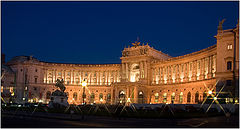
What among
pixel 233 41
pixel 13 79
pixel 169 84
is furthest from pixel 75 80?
pixel 233 41

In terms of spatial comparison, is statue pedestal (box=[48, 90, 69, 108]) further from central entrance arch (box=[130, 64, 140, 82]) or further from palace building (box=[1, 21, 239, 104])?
central entrance arch (box=[130, 64, 140, 82])

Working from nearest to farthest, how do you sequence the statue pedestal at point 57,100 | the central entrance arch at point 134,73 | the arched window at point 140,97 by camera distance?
the statue pedestal at point 57,100
the arched window at point 140,97
the central entrance arch at point 134,73

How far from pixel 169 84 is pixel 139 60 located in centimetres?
1783

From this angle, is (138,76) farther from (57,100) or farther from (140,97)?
(57,100)

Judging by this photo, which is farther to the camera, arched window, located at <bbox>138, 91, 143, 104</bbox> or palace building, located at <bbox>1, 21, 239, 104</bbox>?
arched window, located at <bbox>138, 91, 143, 104</bbox>

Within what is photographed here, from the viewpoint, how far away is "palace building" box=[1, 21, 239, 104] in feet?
221

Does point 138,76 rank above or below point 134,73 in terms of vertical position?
below

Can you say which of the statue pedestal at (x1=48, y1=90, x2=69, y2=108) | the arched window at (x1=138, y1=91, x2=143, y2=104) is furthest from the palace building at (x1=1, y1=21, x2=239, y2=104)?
the statue pedestal at (x1=48, y1=90, x2=69, y2=108)

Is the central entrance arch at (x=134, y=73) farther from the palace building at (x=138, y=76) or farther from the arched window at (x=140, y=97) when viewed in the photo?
the arched window at (x=140, y=97)

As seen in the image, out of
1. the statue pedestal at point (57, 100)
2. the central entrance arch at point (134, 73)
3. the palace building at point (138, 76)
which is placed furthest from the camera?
the central entrance arch at point (134, 73)

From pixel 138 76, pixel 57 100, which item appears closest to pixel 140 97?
pixel 138 76

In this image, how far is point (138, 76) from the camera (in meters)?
115

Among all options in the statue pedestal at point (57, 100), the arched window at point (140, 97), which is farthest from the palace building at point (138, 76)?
the statue pedestal at point (57, 100)

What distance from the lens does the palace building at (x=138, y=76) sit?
67.3 m
